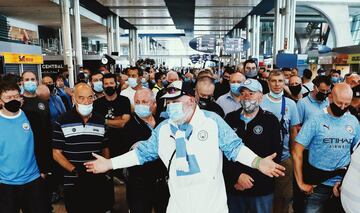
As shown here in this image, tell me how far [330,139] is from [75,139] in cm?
230

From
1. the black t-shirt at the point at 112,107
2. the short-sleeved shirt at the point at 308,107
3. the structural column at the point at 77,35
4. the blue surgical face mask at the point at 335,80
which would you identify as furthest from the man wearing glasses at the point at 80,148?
the structural column at the point at 77,35

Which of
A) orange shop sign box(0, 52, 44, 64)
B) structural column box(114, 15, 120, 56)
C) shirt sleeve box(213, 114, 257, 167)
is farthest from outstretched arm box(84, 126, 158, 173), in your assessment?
structural column box(114, 15, 120, 56)

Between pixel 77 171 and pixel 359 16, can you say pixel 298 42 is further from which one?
pixel 77 171

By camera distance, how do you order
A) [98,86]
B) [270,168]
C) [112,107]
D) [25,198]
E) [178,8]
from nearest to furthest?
[270,168] → [25,198] → [112,107] → [98,86] → [178,8]

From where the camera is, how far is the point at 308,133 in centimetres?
309

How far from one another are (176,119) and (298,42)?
3954 cm

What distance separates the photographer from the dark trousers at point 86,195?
11.2ft

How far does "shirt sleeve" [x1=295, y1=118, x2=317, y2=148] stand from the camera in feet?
10.1

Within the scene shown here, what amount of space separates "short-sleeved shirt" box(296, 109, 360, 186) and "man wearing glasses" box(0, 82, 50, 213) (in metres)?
2.51

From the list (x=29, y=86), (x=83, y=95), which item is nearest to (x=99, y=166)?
(x=83, y=95)

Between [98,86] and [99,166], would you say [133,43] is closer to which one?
[98,86]

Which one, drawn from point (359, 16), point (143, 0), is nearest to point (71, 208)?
point (143, 0)

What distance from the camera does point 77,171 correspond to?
3.34m

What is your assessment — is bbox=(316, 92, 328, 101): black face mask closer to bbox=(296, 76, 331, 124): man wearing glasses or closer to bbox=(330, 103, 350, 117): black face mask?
bbox=(296, 76, 331, 124): man wearing glasses
